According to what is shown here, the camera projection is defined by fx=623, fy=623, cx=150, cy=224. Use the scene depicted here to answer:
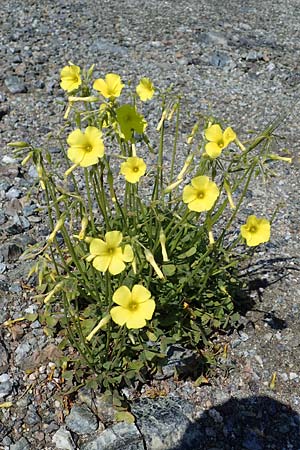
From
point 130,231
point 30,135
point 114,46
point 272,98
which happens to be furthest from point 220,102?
point 130,231

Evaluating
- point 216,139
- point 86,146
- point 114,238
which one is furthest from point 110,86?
point 114,238

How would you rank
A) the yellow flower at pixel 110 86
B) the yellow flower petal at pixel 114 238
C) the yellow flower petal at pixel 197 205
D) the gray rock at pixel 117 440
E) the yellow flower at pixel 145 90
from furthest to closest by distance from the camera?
A: the yellow flower at pixel 145 90 → the gray rock at pixel 117 440 → the yellow flower at pixel 110 86 → the yellow flower petal at pixel 197 205 → the yellow flower petal at pixel 114 238

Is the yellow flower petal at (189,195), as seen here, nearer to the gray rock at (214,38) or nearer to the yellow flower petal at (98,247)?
the yellow flower petal at (98,247)

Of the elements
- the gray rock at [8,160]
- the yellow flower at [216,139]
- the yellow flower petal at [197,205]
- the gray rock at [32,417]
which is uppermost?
the yellow flower at [216,139]

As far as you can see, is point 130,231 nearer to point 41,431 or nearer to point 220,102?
point 41,431

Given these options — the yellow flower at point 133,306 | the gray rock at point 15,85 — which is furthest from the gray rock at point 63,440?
the gray rock at point 15,85

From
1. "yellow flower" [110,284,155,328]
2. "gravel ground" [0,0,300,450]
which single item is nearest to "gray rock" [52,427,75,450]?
"gravel ground" [0,0,300,450]

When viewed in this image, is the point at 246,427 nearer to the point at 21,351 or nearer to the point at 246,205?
the point at 21,351
